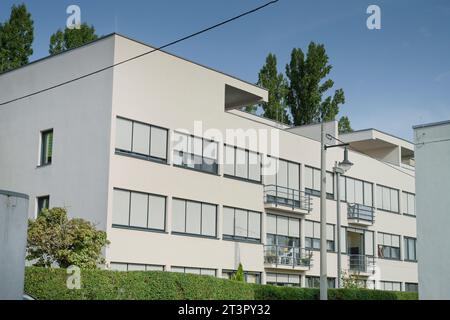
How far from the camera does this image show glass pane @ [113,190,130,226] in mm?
33469

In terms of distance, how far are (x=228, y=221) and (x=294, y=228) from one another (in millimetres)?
6729

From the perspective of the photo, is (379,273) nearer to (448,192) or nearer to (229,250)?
(229,250)

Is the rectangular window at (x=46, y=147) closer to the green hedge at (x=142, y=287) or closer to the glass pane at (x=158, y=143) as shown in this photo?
the glass pane at (x=158, y=143)

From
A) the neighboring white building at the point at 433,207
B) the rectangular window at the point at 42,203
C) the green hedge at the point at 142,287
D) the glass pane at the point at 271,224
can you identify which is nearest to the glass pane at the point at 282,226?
the glass pane at the point at 271,224

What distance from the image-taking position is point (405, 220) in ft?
189

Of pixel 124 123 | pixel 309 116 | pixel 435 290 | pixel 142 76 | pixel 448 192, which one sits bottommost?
pixel 435 290

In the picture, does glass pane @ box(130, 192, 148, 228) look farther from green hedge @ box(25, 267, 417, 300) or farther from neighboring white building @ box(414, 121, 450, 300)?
neighboring white building @ box(414, 121, 450, 300)

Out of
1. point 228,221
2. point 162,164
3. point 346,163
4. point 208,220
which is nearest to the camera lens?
point 346,163

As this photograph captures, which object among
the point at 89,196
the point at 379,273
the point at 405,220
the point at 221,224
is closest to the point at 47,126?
the point at 89,196

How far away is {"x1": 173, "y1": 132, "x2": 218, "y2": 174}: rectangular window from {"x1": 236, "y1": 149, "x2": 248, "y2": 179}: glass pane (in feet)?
6.08

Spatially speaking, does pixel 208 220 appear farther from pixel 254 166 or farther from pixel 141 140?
pixel 141 140

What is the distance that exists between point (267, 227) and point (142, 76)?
1240 cm

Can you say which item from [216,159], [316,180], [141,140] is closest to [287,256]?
[316,180]

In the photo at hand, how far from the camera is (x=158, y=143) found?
119ft
